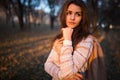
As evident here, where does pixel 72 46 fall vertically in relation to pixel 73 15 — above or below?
below

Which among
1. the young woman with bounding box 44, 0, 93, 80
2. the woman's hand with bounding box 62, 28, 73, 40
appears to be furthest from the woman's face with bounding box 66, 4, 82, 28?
the woman's hand with bounding box 62, 28, 73, 40

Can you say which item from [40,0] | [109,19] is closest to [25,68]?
[109,19]

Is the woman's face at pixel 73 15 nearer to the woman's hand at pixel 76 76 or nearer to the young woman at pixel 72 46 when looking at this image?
the young woman at pixel 72 46

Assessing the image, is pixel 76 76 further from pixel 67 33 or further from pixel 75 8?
pixel 75 8

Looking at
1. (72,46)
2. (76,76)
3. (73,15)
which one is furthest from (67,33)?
(76,76)

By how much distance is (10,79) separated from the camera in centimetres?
769

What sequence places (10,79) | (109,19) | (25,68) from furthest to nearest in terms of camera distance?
(109,19) < (25,68) < (10,79)

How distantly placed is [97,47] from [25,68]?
21.8 feet

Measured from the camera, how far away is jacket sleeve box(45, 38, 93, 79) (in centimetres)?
277

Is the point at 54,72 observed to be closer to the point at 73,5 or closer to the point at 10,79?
the point at 73,5

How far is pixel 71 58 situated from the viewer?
2.77 meters

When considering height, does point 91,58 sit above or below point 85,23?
below

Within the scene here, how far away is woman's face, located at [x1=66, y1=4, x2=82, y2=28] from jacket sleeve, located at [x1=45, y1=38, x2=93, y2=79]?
0.29m

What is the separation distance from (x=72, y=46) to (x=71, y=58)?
0.21m
